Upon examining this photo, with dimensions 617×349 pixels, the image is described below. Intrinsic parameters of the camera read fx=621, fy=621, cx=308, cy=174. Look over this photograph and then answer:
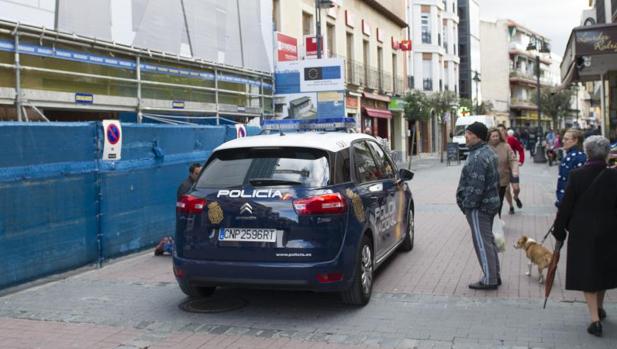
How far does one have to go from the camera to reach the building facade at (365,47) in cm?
2236

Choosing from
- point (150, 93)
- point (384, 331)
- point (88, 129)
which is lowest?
point (384, 331)

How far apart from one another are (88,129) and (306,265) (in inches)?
162

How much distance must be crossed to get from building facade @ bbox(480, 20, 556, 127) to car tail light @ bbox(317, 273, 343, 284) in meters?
65.3

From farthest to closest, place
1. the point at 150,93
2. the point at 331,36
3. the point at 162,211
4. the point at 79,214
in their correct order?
the point at 331,36 → the point at 150,93 → the point at 162,211 → the point at 79,214

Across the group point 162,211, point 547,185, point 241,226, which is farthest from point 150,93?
point 547,185

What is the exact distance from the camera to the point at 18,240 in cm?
711

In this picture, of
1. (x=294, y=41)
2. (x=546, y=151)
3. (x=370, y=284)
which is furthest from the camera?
(x=546, y=151)

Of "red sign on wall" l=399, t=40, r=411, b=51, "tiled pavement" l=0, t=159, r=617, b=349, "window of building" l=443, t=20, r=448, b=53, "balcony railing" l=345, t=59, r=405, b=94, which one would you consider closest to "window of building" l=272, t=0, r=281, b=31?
"balcony railing" l=345, t=59, r=405, b=94

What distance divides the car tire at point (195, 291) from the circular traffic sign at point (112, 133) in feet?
9.58

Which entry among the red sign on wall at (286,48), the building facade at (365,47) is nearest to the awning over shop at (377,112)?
the building facade at (365,47)

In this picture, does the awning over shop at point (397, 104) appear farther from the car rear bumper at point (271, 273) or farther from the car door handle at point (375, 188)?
the car rear bumper at point (271, 273)

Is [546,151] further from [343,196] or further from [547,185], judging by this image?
[343,196]

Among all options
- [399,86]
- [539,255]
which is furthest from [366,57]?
[539,255]

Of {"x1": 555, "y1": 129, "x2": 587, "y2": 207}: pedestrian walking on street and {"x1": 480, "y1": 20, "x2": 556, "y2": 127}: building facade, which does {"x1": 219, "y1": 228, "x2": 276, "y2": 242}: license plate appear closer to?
{"x1": 555, "y1": 129, "x2": 587, "y2": 207}: pedestrian walking on street
